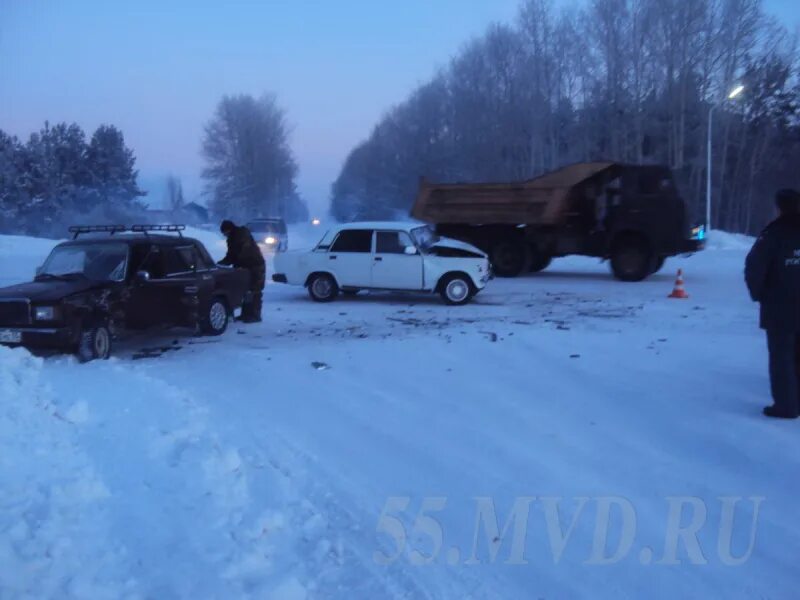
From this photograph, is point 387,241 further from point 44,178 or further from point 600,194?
point 44,178

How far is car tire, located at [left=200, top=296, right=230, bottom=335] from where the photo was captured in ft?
36.1

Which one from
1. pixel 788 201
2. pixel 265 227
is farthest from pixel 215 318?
pixel 265 227

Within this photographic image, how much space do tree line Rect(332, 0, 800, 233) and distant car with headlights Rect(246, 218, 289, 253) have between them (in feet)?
73.0

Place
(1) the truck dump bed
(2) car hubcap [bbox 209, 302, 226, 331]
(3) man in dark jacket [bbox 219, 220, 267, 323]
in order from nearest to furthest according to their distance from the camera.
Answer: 1. (2) car hubcap [bbox 209, 302, 226, 331]
2. (3) man in dark jacket [bbox 219, 220, 267, 323]
3. (1) the truck dump bed

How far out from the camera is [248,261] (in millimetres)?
12766

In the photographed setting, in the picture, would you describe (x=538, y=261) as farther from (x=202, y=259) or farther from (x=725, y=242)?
(x=725, y=242)

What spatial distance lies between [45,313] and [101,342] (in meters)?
0.83

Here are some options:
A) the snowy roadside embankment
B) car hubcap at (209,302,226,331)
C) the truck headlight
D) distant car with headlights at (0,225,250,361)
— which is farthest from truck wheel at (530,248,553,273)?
the snowy roadside embankment

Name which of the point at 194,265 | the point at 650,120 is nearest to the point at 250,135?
the point at 650,120

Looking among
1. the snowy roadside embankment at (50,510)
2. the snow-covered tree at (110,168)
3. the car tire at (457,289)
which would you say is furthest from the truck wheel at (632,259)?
the snow-covered tree at (110,168)

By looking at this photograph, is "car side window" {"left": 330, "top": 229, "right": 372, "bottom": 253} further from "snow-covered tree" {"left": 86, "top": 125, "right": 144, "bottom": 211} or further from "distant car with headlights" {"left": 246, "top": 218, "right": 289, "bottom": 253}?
"snow-covered tree" {"left": 86, "top": 125, "right": 144, "bottom": 211}

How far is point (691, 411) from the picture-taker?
656 cm

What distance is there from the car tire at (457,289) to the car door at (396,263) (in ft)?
1.79

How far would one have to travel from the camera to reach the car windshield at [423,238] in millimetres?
14633
